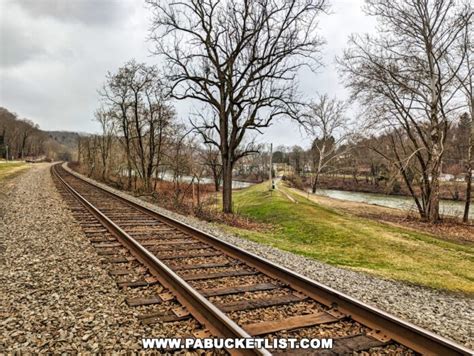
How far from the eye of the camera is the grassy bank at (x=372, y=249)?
8.30m

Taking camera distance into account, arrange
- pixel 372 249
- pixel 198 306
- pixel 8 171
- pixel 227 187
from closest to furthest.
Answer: pixel 198 306, pixel 372 249, pixel 227 187, pixel 8 171

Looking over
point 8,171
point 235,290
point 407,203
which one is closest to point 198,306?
point 235,290

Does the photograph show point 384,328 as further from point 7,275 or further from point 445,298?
point 7,275

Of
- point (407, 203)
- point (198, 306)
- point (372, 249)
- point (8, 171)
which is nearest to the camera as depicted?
point (198, 306)

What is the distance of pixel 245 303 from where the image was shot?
15.7 ft

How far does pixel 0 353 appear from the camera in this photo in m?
3.50

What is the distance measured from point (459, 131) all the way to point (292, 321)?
3067cm

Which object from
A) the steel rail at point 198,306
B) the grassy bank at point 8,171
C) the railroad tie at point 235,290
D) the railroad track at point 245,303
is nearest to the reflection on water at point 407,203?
the railroad track at point 245,303

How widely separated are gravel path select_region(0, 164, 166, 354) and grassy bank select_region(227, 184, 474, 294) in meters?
5.46

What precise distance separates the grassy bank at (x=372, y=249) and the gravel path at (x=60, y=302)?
5.46 meters

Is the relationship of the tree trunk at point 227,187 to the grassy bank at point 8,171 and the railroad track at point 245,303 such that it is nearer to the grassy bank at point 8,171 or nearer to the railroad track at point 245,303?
the railroad track at point 245,303

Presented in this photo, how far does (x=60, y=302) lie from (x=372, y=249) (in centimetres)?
954

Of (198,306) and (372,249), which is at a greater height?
(198,306)

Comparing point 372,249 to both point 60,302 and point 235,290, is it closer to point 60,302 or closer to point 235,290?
point 235,290
